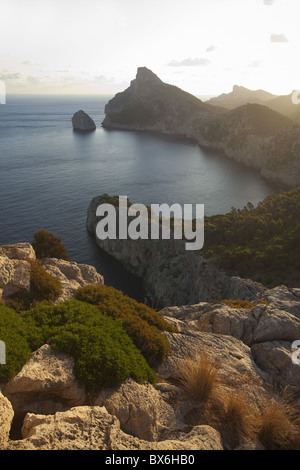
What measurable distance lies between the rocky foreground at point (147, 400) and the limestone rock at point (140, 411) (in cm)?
2

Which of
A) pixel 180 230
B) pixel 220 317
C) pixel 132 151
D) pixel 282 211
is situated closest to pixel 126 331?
pixel 220 317

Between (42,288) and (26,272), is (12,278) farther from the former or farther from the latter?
(42,288)

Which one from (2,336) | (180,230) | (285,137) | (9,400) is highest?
(285,137)

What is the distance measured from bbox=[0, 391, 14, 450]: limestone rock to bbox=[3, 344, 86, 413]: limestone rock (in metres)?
0.73

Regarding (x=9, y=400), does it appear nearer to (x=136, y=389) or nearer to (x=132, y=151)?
(x=136, y=389)

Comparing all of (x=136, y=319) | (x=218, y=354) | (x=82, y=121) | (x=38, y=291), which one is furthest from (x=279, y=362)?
(x=82, y=121)

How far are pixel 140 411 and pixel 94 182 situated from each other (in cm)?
9261

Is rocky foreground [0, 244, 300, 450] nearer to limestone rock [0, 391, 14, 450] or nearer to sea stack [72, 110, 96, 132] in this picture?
limestone rock [0, 391, 14, 450]

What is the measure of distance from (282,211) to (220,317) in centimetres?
4114

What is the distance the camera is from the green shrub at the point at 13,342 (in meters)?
8.59

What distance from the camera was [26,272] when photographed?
587 inches

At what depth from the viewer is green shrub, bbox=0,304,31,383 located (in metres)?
8.59

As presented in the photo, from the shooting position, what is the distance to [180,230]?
53812mm

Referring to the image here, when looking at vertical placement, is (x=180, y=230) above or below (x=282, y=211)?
below
